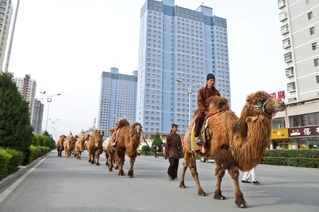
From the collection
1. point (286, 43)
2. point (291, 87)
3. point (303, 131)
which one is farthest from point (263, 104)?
point (286, 43)

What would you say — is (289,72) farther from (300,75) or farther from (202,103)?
(202,103)

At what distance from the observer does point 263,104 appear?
15.5ft

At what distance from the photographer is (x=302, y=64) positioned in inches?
1668

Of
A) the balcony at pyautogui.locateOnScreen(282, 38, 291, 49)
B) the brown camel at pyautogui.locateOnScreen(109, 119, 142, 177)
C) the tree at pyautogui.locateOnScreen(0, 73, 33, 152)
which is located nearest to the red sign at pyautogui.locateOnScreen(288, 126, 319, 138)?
the balcony at pyautogui.locateOnScreen(282, 38, 291, 49)

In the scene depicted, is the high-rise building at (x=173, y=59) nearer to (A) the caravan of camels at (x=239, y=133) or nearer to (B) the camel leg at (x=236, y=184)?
(A) the caravan of camels at (x=239, y=133)

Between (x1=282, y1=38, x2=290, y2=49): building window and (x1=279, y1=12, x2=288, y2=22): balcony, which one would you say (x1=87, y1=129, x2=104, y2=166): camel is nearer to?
(x1=282, y1=38, x2=290, y2=49): building window

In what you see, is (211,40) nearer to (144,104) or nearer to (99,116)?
(144,104)

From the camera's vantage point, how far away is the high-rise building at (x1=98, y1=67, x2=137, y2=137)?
5221 inches

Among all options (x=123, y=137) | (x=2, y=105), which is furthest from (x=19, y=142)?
(x=123, y=137)

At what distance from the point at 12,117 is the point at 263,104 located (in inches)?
347

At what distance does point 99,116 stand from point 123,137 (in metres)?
124

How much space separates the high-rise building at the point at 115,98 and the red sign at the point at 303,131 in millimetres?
104671

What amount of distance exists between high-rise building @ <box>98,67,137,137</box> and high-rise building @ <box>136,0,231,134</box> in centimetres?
4152

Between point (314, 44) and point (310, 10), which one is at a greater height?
point (310, 10)
